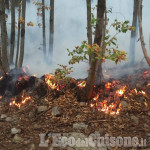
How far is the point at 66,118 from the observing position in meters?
5.67

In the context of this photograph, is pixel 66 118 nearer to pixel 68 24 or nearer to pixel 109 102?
pixel 109 102

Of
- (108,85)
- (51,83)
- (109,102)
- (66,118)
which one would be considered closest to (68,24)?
(51,83)

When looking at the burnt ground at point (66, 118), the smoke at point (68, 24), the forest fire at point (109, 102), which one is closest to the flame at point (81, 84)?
the burnt ground at point (66, 118)

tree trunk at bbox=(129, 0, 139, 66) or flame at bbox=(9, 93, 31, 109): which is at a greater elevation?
tree trunk at bbox=(129, 0, 139, 66)

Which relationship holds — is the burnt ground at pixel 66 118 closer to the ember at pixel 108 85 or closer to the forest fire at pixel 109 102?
the forest fire at pixel 109 102

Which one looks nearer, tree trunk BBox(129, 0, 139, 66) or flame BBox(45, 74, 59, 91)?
flame BBox(45, 74, 59, 91)

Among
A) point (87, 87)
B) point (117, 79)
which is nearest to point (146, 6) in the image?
point (117, 79)

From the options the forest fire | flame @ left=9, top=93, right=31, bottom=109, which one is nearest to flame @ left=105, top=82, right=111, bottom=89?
the forest fire

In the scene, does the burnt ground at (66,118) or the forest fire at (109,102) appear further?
the forest fire at (109,102)

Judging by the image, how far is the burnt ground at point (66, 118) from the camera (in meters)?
5.01

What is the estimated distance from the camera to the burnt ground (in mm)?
5008

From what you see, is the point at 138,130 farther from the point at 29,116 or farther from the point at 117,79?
the point at 29,116

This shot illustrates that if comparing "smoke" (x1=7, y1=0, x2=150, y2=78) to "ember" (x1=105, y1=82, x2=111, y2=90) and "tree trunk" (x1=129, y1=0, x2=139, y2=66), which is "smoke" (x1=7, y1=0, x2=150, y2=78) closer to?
Result: "tree trunk" (x1=129, y1=0, x2=139, y2=66)

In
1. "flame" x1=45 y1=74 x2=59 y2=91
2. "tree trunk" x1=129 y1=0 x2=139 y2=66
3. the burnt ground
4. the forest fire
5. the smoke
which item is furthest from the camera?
the smoke
